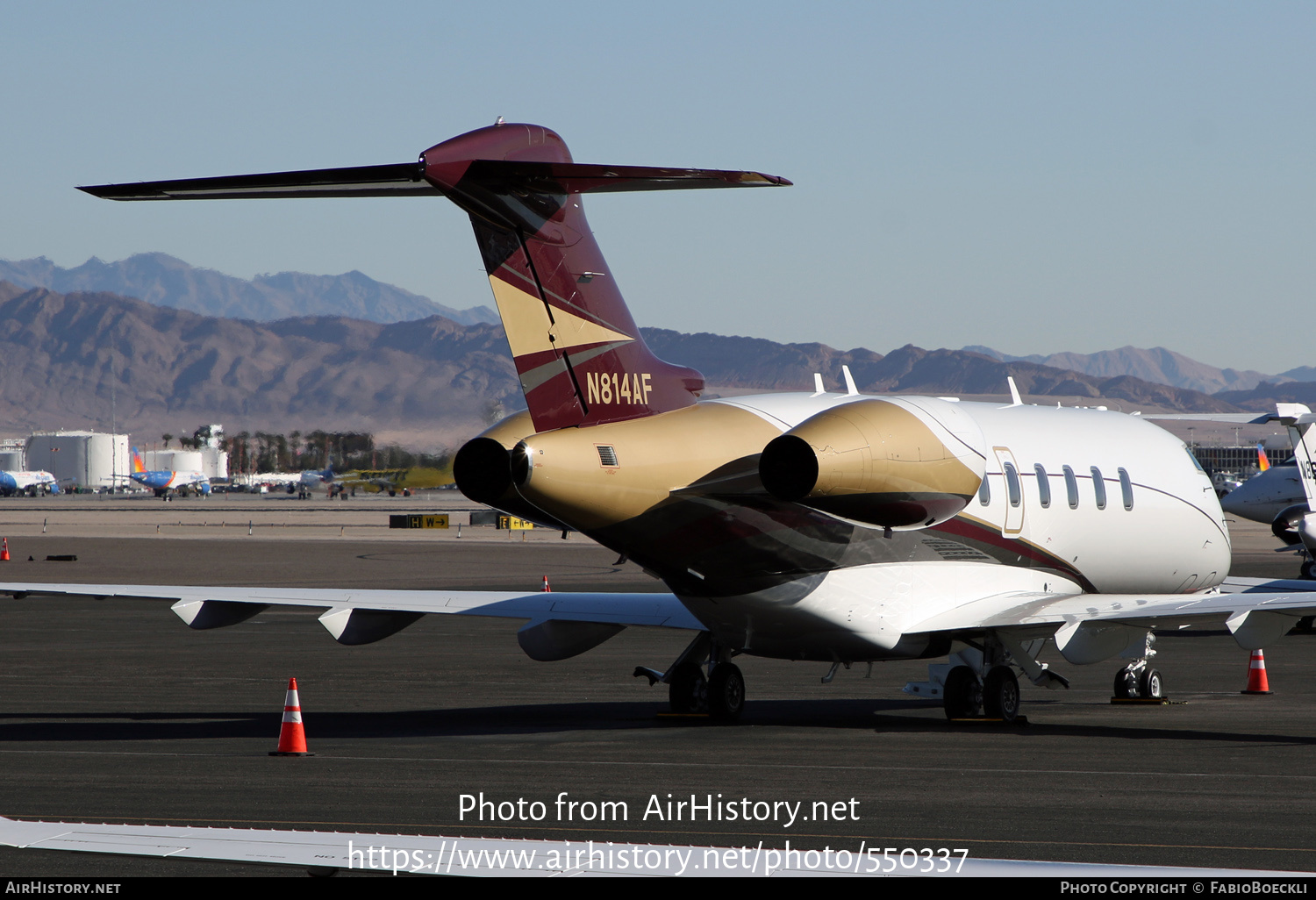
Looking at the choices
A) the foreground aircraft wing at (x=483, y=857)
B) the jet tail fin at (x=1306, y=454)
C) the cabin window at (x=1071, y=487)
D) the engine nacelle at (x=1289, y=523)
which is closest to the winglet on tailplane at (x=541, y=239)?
the cabin window at (x=1071, y=487)

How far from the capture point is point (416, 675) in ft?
80.4

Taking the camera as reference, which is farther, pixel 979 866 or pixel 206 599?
pixel 206 599

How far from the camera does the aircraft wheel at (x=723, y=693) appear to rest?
18.4 metres

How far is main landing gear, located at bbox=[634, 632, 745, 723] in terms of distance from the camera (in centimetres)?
1838

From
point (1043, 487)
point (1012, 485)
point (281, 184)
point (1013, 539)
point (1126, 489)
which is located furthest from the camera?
→ point (1126, 489)

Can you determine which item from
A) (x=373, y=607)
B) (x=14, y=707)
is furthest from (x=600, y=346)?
(x=14, y=707)

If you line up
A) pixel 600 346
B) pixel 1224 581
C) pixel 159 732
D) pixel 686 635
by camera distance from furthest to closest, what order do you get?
pixel 686 635
pixel 1224 581
pixel 159 732
pixel 600 346

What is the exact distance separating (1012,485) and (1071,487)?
4.63 ft

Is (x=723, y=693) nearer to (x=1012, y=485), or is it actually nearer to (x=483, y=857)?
(x=1012, y=485)

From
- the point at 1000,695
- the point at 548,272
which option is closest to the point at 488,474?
the point at 548,272

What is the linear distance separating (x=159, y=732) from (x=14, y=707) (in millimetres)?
3713

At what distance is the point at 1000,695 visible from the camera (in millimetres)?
18031

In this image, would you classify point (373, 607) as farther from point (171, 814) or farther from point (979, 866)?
point (979, 866)

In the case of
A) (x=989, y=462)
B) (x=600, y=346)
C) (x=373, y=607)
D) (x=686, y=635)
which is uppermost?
(x=600, y=346)
